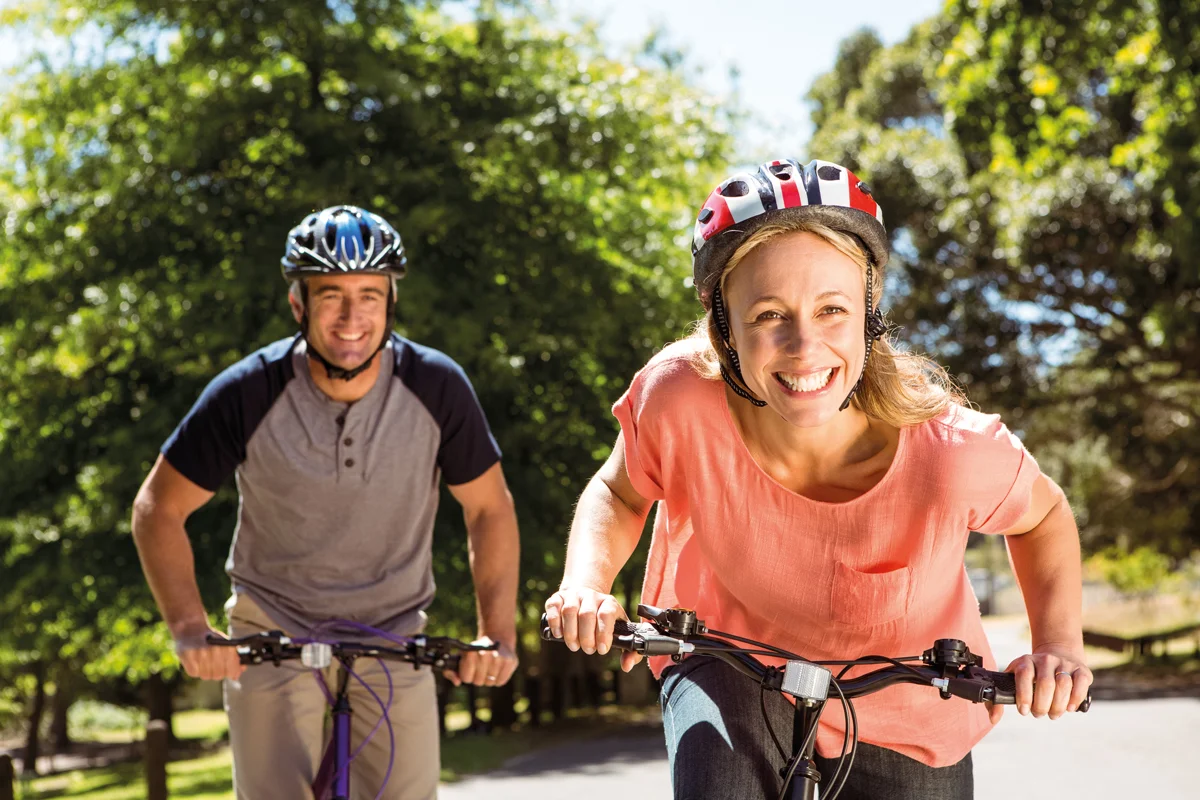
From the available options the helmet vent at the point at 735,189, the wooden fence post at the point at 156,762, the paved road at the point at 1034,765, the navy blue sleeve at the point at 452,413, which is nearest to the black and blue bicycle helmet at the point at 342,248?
the navy blue sleeve at the point at 452,413

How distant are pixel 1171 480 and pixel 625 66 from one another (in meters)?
14.7

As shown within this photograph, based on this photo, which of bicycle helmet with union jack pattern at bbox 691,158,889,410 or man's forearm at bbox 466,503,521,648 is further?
man's forearm at bbox 466,503,521,648

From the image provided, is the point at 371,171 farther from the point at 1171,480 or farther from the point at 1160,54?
the point at 1171,480

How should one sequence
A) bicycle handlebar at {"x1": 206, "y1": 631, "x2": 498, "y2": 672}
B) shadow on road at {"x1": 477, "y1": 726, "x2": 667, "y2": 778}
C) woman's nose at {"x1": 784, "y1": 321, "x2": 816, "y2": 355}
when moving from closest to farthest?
woman's nose at {"x1": 784, "y1": 321, "x2": 816, "y2": 355} < bicycle handlebar at {"x1": 206, "y1": 631, "x2": 498, "y2": 672} < shadow on road at {"x1": 477, "y1": 726, "x2": 667, "y2": 778}

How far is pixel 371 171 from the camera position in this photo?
48.1 ft

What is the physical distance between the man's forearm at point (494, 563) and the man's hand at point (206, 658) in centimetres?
78

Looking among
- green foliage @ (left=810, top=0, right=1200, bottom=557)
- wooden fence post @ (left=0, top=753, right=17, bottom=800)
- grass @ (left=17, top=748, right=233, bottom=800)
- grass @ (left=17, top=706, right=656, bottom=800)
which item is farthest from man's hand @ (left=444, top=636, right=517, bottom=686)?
green foliage @ (left=810, top=0, right=1200, bottom=557)

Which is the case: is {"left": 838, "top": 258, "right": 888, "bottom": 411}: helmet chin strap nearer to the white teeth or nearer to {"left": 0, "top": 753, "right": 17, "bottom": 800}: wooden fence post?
the white teeth

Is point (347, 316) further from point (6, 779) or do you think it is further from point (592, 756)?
point (592, 756)

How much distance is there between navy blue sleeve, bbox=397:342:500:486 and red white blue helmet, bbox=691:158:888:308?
155cm

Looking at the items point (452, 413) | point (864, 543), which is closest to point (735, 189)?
point (864, 543)

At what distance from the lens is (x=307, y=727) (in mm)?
4184

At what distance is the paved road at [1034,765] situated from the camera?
11844mm

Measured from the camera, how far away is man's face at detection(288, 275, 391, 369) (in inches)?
169
